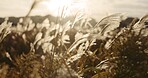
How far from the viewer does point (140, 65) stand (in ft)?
14.0

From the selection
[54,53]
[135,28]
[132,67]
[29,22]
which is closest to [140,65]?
[132,67]

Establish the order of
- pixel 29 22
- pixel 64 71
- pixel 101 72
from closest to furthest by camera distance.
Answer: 1. pixel 64 71
2. pixel 101 72
3. pixel 29 22

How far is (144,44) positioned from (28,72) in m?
1.17

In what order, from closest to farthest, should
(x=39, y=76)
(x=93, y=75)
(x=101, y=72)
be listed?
(x=39, y=76) < (x=101, y=72) < (x=93, y=75)

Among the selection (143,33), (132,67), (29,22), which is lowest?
(132,67)

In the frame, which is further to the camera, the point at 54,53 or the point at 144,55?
the point at 144,55

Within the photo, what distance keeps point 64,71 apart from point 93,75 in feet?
2.77

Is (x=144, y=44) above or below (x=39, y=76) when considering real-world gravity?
above

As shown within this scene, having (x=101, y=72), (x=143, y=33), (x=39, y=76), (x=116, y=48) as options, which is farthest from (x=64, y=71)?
(x=143, y=33)

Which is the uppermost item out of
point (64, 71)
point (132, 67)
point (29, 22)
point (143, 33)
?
point (29, 22)

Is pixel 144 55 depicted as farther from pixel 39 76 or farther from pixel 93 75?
pixel 39 76

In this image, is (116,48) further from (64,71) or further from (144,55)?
(64,71)

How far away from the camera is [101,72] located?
397 centimetres

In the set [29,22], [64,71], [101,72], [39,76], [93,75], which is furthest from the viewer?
[29,22]
